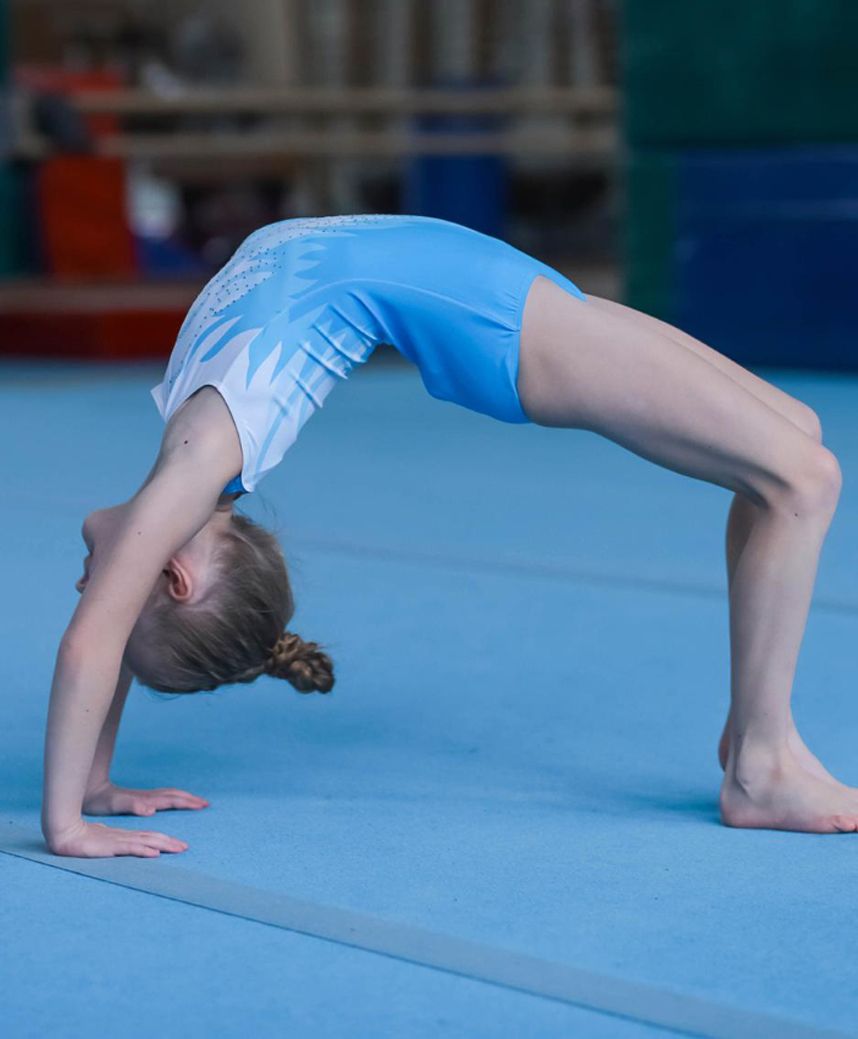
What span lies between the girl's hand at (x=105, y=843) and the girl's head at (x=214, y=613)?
0.59 feet

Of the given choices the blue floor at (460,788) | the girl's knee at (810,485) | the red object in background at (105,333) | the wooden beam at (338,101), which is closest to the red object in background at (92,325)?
the red object in background at (105,333)

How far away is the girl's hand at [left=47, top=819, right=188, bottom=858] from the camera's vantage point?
175cm

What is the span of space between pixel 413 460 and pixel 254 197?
26.2 ft

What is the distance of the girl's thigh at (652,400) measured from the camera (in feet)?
6.06

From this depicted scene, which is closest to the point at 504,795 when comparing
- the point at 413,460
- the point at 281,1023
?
the point at 281,1023

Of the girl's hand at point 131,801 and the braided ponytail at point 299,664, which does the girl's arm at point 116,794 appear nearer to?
the girl's hand at point 131,801

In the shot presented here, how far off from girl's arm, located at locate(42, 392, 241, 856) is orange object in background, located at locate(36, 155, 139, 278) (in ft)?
21.6

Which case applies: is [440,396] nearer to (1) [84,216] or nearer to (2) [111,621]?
(2) [111,621]

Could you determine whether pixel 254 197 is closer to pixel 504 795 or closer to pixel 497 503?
pixel 497 503

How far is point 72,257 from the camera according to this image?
27.9ft

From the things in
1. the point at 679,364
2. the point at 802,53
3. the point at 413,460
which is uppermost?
the point at 802,53

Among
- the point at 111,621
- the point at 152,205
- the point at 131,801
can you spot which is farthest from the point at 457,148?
the point at 152,205

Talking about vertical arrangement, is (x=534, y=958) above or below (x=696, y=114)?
below

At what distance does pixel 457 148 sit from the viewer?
8.82m
